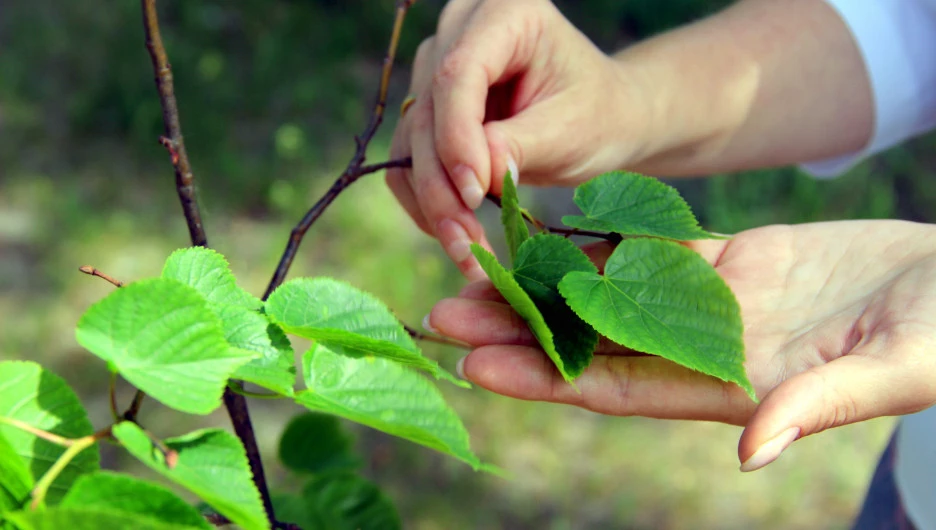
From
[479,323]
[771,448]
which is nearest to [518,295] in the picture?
[479,323]

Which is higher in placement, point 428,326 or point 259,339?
point 259,339

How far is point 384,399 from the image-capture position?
52cm

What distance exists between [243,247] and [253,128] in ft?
2.40

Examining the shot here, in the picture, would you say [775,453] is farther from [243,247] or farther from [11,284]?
[11,284]

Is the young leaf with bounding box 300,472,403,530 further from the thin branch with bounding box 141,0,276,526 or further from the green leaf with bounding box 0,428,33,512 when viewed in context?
the green leaf with bounding box 0,428,33,512

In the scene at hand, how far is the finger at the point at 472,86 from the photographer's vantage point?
1.04 m

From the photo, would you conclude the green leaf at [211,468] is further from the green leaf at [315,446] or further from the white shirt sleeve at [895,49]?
the white shirt sleeve at [895,49]

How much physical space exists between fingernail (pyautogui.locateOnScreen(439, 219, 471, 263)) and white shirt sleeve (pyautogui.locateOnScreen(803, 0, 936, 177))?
0.96 m

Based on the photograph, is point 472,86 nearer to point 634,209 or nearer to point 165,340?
point 634,209

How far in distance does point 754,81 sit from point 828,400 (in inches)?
36.2

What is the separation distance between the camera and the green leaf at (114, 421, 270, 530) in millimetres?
421

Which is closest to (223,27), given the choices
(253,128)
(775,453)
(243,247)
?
(253,128)

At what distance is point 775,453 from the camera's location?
766 mm

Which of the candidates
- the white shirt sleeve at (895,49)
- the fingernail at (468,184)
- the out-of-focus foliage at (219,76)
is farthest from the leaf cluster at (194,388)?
the out-of-focus foliage at (219,76)
